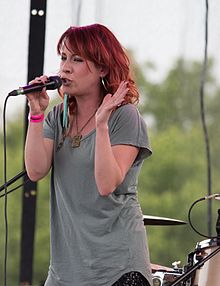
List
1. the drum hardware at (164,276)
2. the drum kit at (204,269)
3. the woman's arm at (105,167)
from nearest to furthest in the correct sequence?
the woman's arm at (105,167) < the drum kit at (204,269) < the drum hardware at (164,276)

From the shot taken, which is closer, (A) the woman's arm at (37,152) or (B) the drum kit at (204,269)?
Answer: (A) the woman's arm at (37,152)

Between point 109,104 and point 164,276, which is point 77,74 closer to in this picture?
point 109,104

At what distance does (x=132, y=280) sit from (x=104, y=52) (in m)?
0.65

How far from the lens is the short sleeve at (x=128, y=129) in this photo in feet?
8.11

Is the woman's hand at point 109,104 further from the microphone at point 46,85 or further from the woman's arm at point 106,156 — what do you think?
the microphone at point 46,85

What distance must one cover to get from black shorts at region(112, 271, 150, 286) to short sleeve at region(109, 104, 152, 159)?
13.4 inches

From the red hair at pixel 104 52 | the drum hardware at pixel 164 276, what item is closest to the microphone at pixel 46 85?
the red hair at pixel 104 52

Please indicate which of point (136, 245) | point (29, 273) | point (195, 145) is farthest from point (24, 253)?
point (136, 245)

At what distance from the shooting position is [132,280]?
7.91 feet

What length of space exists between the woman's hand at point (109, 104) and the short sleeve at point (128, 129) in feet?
0.32

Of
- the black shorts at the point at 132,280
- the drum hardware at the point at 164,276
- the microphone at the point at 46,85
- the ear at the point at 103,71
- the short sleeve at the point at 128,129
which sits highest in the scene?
the ear at the point at 103,71

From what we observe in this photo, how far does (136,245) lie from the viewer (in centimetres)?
245

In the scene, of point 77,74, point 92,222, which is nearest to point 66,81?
point 77,74

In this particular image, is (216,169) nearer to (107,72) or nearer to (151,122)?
(151,122)
